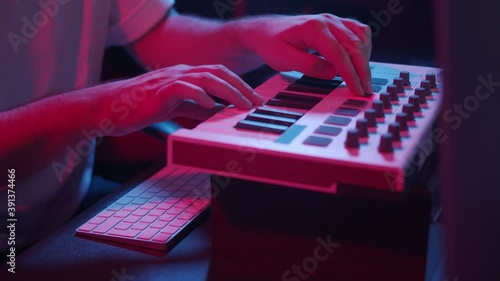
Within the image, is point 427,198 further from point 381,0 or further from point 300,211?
point 381,0

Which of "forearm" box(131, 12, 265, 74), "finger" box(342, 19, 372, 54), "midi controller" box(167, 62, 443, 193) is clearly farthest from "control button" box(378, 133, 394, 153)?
"forearm" box(131, 12, 265, 74)

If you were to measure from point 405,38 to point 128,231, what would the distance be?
74cm

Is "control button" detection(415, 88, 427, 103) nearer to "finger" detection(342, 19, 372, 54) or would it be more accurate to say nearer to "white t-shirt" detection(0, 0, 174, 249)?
"finger" detection(342, 19, 372, 54)

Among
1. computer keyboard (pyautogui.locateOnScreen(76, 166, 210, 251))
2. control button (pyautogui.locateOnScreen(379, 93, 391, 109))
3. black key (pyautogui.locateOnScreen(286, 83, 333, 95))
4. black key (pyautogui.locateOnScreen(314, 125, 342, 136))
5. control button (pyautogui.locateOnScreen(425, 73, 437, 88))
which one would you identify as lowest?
computer keyboard (pyautogui.locateOnScreen(76, 166, 210, 251))

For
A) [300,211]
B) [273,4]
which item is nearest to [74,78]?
[273,4]

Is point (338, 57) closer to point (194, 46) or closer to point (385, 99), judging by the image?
point (385, 99)

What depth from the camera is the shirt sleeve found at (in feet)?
4.91

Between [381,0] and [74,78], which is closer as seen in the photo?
[381,0]

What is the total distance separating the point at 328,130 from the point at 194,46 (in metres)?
0.78

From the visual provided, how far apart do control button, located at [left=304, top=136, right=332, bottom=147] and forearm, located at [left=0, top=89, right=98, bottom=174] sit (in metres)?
0.41

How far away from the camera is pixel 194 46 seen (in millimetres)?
1466

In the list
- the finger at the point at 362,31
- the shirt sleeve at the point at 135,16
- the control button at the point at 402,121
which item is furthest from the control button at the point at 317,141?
the shirt sleeve at the point at 135,16

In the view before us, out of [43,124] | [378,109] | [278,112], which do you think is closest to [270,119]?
[278,112]

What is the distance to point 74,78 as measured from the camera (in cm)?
143
